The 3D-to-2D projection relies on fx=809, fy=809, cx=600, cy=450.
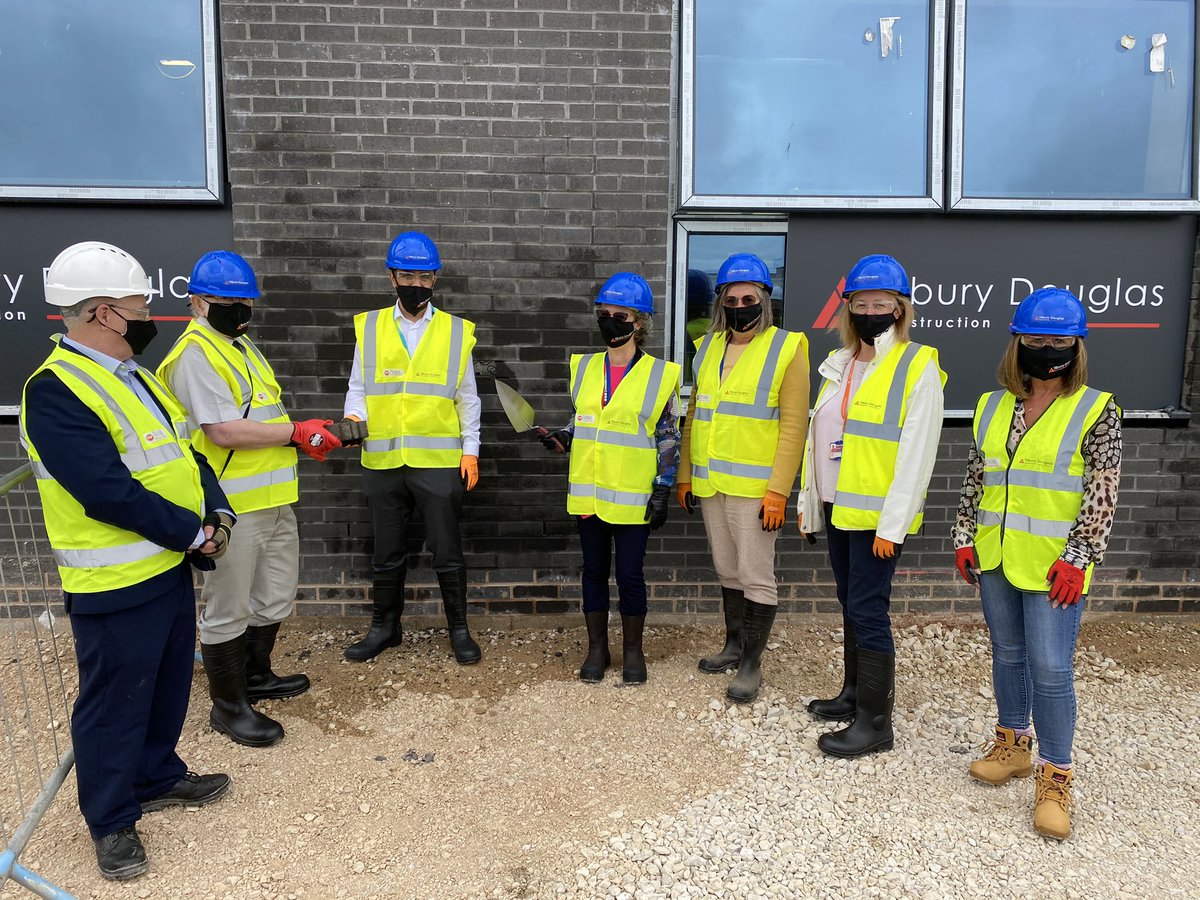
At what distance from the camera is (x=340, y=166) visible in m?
4.70

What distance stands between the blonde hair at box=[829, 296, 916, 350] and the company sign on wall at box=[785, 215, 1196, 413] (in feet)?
4.37

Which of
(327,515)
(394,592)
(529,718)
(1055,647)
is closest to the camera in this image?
(1055,647)

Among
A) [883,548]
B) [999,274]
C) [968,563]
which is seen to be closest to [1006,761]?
[968,563]

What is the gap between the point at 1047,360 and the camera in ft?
9.86

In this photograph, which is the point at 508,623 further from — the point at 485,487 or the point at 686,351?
the point at 686,351

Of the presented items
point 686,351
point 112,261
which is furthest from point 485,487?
point 112,261

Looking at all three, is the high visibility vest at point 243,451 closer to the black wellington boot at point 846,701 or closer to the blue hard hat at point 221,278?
the blue hard hat at point 221,278

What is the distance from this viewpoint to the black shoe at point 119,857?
284cm

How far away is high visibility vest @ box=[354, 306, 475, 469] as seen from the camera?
427 centimetres

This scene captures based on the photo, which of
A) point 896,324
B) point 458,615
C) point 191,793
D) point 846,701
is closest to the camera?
point 191,793

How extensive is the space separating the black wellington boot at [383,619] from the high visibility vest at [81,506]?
1.82 m

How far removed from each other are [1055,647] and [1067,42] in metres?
3.84

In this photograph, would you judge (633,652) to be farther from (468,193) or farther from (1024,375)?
(468,193)

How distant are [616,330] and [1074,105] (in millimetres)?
3295
